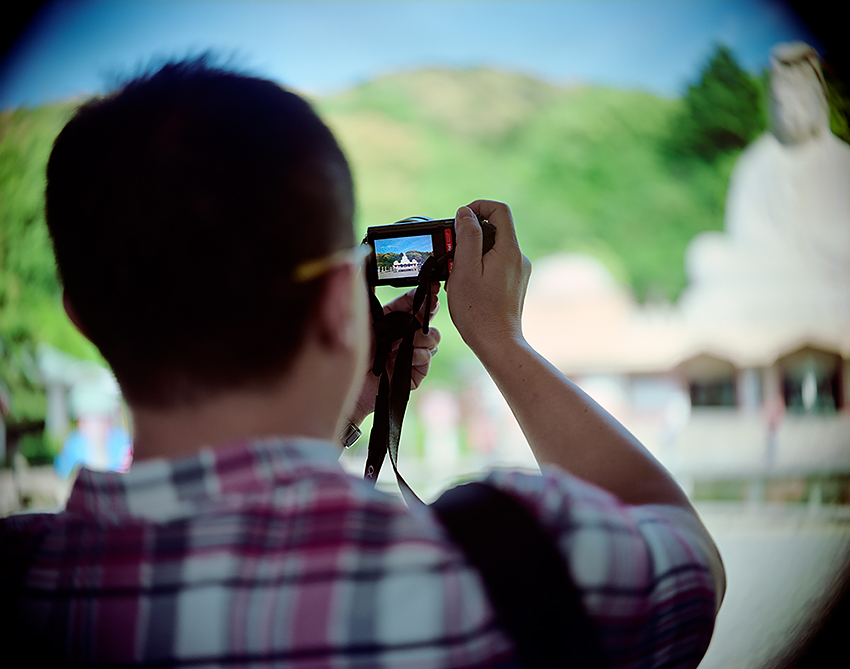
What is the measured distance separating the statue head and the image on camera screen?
4.60 metres

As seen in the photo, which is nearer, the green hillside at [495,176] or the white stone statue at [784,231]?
the white stone statue at [784,231]

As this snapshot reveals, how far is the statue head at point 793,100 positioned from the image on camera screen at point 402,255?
4.60 meters

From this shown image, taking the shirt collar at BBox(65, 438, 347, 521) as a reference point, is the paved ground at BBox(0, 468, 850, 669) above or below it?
below

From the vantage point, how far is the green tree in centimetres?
519

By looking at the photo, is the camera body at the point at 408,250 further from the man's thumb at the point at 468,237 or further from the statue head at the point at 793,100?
the statue head at the point at 793,100

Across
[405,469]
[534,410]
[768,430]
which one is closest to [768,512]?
[768,430]

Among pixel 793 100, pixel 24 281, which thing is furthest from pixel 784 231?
pixel 24 281

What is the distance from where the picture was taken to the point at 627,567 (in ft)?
1.14

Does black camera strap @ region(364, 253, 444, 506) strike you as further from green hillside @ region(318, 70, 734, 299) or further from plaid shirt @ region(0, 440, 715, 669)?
green hillside @ region(318, 70, 734, 299)

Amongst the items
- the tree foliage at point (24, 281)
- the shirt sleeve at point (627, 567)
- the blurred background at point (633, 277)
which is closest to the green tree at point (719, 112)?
the blurred background at point (633, 277)

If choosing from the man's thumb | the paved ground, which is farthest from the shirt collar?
the paved ground

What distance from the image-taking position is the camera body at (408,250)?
57 centimetres

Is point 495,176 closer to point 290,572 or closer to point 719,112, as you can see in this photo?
point 719,112

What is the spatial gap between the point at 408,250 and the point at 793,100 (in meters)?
5.09
